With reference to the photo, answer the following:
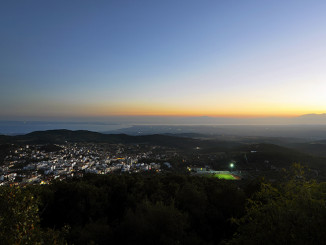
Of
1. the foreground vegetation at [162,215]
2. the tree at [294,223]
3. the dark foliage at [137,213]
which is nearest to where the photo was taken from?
the tree at [294,223]

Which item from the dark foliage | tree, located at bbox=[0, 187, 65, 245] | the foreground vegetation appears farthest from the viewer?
the dark foliage

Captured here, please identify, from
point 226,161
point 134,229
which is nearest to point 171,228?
point 134,229

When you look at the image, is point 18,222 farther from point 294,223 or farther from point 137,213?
point 294,223

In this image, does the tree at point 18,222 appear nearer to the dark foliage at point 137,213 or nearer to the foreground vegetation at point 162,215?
the foreground vegetation at point 162,215

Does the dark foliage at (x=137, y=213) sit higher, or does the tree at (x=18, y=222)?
the tree at (x=18, y=222)

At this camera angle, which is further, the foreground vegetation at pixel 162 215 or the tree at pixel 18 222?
the foreground vegetation at pixel 162 215

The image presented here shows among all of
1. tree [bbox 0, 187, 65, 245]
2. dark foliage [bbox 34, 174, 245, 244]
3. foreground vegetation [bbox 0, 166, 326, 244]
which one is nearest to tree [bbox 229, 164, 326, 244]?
foreground vegetation [bbox 0, 166, 326, 244]

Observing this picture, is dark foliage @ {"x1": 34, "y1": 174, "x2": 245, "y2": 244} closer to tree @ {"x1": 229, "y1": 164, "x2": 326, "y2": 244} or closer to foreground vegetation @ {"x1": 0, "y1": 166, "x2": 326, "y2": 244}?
foreground vegetation @ {"x1": 0, "y1": 166, "x2": 326, "y2": 244}

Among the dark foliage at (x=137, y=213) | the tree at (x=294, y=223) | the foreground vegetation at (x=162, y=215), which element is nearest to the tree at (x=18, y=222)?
the foreground vegetation at (x=162, y=215)

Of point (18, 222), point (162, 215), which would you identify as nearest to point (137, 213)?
point (162, 215)
